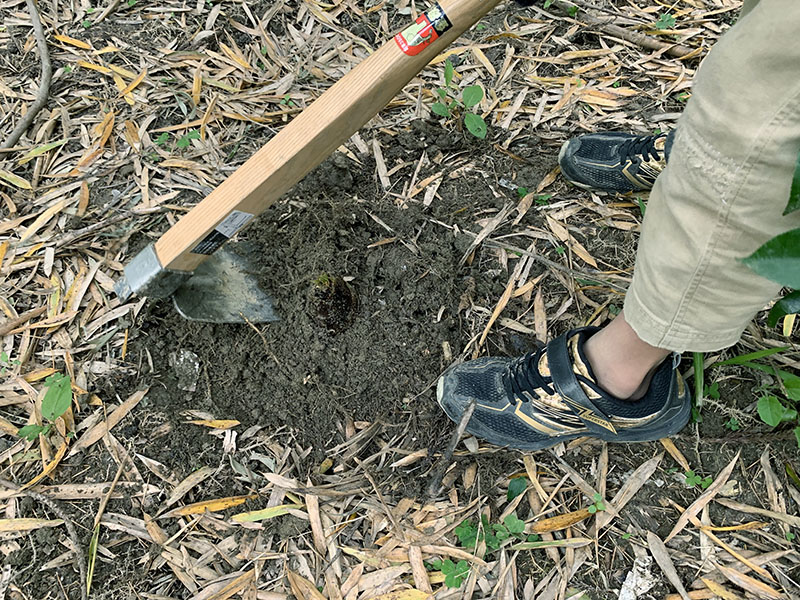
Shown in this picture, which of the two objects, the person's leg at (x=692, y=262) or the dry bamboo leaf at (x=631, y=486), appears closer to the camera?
the person's leg at (x=692, y=262)

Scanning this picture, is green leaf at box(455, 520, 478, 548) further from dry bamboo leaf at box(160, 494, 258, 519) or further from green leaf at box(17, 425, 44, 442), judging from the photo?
green leaf at box(17, 425, 44, 442)

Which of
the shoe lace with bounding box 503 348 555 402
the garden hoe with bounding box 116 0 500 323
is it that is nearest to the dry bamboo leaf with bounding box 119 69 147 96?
the garden hoe with bounding box 116 0 500 323

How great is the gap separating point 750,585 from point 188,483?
4.86ft

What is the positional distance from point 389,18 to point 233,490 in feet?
6.22

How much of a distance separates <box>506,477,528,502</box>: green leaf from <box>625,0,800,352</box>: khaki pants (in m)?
0.61

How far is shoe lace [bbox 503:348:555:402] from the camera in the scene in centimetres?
154

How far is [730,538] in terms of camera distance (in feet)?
5.04

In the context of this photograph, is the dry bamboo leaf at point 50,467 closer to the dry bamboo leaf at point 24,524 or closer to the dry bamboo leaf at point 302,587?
the dry bamboo leaf at point 24,524

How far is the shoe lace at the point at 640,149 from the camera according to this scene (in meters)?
1.90

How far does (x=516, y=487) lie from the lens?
1.58 meters

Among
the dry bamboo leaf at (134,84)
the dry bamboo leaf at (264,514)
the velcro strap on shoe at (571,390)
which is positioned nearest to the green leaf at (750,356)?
the velcro strap on shoe at (571,390)

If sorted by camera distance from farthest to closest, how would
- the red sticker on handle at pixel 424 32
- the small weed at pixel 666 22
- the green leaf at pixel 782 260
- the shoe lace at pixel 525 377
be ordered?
the small weed at pixel 666 22
the shoe lace at pixel 525 377
the red sticker on handle at pixel 424 32
the green leaf at pixel 782 260

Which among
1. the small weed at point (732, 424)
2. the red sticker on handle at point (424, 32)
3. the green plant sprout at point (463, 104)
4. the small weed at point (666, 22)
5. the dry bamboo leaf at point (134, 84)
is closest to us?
the red sticker on handle at point (424, 32)

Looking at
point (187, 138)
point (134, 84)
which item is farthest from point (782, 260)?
point (134, 84)
